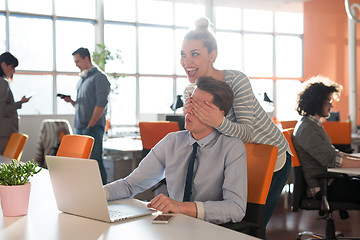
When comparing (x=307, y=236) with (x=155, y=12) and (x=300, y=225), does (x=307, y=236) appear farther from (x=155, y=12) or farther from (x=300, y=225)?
(x=155, y=12)

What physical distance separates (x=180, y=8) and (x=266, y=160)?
10.3 meters

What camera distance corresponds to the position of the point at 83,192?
1.57m

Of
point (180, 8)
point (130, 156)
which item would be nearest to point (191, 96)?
point (130, 156)

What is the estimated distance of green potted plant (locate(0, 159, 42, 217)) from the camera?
164cm

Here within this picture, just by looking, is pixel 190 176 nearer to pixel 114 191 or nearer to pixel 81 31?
pixel 114 191

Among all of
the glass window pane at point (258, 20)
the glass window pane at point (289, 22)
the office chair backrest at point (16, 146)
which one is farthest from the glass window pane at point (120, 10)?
the office chair backrest at point (16, 146)

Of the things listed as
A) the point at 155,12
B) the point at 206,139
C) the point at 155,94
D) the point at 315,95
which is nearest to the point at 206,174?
the point at 206,139

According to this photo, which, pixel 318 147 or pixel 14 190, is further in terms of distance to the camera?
pixel 318 147

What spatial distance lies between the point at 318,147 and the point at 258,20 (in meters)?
9.96

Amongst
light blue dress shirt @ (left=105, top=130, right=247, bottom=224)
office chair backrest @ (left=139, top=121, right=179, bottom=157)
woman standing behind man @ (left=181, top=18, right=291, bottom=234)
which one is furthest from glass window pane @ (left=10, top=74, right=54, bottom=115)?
light blue dress shirt @ (left=105, top=130, right=247, bottom=224)

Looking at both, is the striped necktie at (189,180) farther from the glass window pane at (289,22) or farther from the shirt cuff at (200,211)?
the glass window pane at (289,22)

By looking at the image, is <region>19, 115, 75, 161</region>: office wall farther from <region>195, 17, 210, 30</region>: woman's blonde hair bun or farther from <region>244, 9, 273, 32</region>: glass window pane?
<region>195, 17, 210, 30</region>: woman's blonde hair bun

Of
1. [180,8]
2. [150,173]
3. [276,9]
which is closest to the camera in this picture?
[150,173]

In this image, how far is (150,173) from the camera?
2053 millimetres
